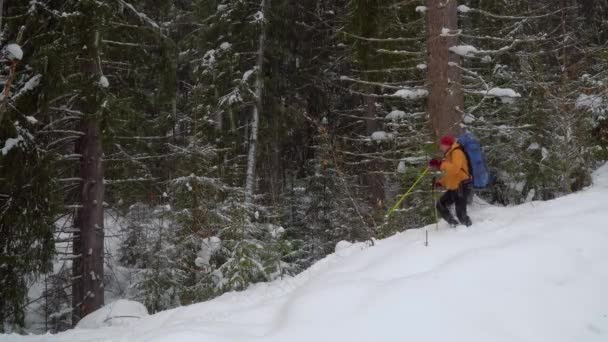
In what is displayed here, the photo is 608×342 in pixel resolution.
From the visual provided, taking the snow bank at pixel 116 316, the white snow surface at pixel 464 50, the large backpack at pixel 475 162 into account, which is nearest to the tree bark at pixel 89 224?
the snow bank at pixel 116 316

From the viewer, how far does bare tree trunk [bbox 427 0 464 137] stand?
7.92m

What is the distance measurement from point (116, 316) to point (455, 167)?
5314 millimetres

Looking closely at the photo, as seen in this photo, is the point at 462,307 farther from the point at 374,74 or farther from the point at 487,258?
the point at 374,74

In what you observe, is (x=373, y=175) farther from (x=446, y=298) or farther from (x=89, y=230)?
(x=446, y=298)

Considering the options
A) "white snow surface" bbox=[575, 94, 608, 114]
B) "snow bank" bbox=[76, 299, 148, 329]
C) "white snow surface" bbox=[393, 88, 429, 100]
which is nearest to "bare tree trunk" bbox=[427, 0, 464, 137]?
"white snow surface" bbox=[393, 88, 429, 100]

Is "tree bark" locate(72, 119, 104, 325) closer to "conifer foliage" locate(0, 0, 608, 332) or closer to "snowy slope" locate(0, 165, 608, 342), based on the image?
"conifer foliage" locate(0, 0, 608, 332)

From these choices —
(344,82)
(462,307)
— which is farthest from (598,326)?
(344,82)

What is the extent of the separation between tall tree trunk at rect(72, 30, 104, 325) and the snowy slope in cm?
358

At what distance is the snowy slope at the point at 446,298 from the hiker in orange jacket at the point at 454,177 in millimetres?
336

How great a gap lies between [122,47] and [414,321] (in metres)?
8.59

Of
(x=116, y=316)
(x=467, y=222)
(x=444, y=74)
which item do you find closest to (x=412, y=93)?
(x=444, y=74)

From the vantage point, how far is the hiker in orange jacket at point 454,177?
6.19m

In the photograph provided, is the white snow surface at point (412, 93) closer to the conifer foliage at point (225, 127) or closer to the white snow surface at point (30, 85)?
the conifer foliage at point (225, 127)

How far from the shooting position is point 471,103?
1055 centimetres
